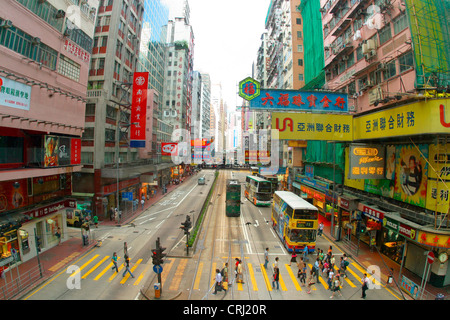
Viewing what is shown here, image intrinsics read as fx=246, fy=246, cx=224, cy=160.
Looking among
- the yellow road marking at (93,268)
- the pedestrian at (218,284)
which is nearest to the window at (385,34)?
the pedestrian at (218,284)

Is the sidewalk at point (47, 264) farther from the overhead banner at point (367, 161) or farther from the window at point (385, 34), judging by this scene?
the window at point (385, 34)

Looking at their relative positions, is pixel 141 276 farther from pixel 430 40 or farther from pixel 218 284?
pixel 430 40

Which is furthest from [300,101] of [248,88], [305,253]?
[305,253]

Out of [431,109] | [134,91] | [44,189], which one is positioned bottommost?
[44,189]

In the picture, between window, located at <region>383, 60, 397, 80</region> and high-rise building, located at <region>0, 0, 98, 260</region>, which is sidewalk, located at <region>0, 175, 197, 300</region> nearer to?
high-rise building, located at <region>0, 0, 98, 260</region>

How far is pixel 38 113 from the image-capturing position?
16.8 m

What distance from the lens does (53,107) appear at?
18219 millimetres

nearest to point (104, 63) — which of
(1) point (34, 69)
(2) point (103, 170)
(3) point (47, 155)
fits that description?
(2) point (103, 170)

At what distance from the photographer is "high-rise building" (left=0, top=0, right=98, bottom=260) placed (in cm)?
1496

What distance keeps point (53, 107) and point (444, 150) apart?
2561cm

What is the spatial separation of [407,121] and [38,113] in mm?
23128

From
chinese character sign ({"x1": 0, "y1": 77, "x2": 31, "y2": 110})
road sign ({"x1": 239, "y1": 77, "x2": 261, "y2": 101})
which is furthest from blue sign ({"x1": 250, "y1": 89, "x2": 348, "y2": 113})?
chinese character sign ({"x1": 0, "y1": 77, "x2": 31, "y2": 110})

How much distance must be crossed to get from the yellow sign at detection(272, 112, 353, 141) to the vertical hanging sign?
22.4 m

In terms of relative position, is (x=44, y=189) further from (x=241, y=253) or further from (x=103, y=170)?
(x=241, y=253)
